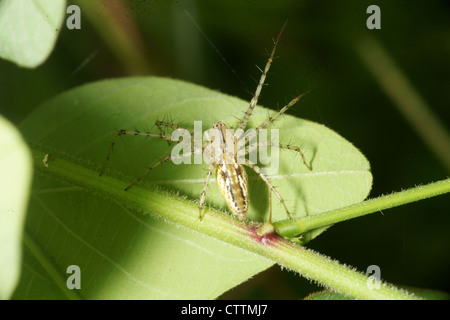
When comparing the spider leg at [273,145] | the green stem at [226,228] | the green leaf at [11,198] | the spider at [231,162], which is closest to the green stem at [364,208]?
the green stem at [226,228]

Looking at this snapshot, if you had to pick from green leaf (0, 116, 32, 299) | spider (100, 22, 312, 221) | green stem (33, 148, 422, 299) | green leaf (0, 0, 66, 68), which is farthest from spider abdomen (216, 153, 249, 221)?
green leaf (0, 0, 66, 68)

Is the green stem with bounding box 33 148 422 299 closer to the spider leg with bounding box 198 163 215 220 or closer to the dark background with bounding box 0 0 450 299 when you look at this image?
the spider leg with bounding box 198 163 215 220

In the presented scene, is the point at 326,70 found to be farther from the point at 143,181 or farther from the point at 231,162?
the point at 143,181

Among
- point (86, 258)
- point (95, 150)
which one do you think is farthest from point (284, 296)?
point (95, 150)

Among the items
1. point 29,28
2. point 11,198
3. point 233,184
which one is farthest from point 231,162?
point 29,28

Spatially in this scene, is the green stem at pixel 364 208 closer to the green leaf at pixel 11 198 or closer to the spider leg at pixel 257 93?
the spider leg at pixel 257 93
